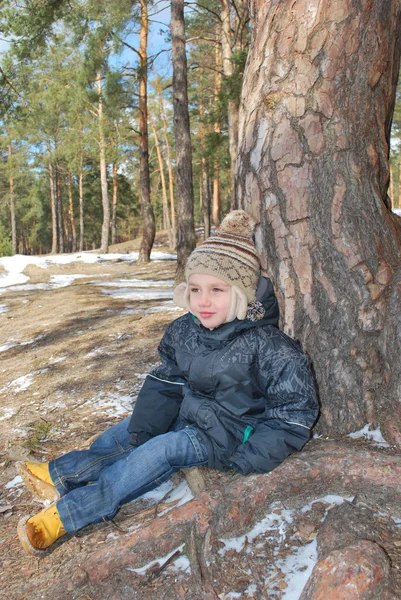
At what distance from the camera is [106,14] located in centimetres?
1249

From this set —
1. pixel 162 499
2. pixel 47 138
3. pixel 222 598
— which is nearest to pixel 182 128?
pixel 162 499

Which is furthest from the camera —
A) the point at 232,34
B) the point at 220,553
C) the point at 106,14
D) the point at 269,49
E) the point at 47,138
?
the point at 47,138

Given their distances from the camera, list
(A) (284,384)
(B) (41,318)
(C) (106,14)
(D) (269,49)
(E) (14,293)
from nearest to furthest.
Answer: (A) (284,384) → (D) (269,49) → (B) (41,318) → (E) (14,293) → (C) (106,14)

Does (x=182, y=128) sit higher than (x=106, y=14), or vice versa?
(x=106, y=14)

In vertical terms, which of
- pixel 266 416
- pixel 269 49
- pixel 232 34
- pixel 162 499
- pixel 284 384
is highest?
pixel 232 34

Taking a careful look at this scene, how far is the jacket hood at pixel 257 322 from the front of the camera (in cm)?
224

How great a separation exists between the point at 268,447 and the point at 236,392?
0.32 meters

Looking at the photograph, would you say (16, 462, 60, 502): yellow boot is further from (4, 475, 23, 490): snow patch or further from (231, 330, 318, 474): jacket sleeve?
(231, 330, 318, 474): jacket sleeve

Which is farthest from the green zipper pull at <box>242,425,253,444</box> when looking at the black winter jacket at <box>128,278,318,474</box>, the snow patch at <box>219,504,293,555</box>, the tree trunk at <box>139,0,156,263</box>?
the tree trunk at <box>139,0,156,263</box>

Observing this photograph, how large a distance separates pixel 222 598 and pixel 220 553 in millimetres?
168

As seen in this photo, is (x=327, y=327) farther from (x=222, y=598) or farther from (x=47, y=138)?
(x=47, y=138)

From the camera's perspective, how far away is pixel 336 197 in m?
2.23

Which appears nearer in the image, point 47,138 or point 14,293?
point 14,293

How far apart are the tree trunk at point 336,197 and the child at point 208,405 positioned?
0.67 feet
